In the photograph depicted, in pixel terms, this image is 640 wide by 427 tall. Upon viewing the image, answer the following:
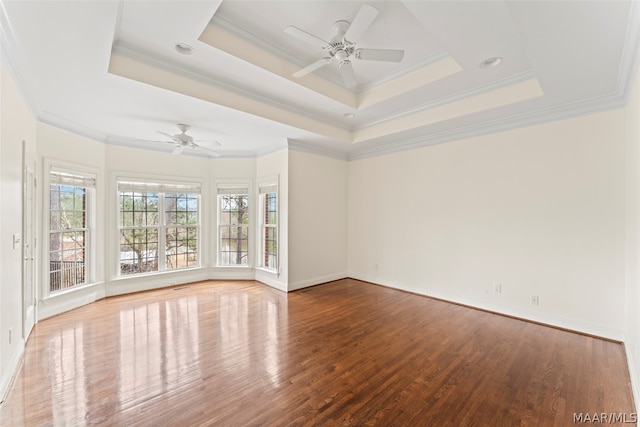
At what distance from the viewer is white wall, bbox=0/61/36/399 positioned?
2.28m

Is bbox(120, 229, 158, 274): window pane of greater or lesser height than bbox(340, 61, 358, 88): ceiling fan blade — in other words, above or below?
→ below

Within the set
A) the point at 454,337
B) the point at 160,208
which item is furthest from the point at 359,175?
the point at 160,208

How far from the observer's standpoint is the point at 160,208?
5.48m

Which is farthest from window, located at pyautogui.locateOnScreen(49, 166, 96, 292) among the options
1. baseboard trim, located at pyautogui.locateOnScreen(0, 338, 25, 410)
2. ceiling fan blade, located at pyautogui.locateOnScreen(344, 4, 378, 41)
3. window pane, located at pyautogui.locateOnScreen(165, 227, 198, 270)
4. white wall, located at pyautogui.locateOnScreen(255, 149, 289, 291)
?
ceiling fan blade, located at pyautogui.locateOnScreen(344, 4, 378, 41)

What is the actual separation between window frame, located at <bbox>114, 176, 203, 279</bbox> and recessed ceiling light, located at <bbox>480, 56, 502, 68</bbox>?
17.1ft

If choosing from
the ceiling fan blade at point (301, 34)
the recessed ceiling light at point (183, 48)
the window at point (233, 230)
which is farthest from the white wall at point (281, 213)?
the ceiling fan blade at point (301, 34)

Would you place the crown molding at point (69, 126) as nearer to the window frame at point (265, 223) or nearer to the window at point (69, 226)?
the window at point (69, 226)

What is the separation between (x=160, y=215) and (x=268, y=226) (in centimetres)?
209

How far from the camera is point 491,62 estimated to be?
9.86 feet

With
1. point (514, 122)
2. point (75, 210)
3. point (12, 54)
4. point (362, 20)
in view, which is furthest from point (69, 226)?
point (514, 122)

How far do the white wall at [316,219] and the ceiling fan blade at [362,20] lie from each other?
2.88m

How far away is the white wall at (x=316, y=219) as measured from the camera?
520 cm

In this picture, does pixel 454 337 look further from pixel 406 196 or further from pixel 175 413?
pixel 175 413

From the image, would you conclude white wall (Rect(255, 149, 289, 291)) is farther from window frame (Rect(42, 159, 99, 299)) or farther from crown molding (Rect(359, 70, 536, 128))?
window frame (Rect(42, 159, 99, 299))
